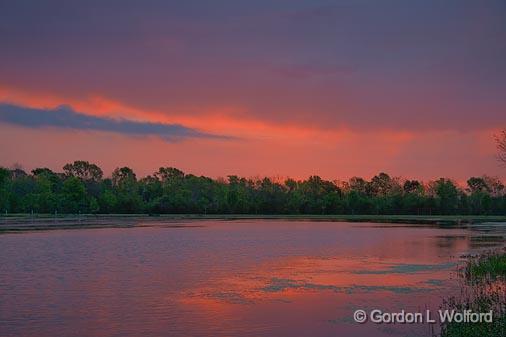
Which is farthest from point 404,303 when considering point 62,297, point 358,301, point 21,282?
point 21,282

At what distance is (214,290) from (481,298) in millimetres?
9212

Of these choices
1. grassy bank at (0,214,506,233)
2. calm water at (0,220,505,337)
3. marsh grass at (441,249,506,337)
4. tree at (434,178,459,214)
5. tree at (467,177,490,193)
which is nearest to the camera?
marsh grass at (441,249,506,337)

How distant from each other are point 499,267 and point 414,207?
4362 inches

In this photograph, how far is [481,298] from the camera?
17.3 metres

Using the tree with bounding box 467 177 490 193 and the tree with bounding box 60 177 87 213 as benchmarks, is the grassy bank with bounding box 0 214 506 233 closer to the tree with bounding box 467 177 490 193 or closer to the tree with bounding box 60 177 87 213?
the tree with bounding box 60 177 87 213

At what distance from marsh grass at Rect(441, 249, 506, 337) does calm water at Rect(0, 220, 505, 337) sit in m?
0.83

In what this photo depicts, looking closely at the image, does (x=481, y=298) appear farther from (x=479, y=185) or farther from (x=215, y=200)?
(x=479, y=185)

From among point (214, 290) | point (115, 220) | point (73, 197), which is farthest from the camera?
point (73, 197)

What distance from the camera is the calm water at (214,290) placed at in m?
15.9

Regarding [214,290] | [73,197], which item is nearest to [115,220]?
[73,197]

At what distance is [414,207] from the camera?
132 meters

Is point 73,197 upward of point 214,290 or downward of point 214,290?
upward

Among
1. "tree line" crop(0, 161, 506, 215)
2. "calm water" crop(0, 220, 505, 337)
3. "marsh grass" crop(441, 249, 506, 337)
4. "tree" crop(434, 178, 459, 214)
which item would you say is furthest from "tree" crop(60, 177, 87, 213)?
"marsh grass" crop(441, 249, 506, 337)

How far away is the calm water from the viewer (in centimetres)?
1592
